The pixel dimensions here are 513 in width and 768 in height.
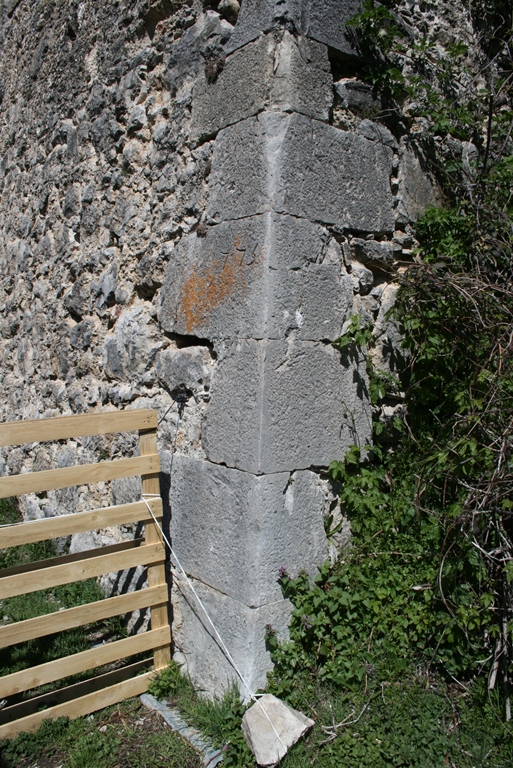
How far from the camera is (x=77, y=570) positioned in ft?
8.46

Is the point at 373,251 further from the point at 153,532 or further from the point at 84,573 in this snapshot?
the point at 84,573

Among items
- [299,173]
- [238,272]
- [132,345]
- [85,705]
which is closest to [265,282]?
[238,272]

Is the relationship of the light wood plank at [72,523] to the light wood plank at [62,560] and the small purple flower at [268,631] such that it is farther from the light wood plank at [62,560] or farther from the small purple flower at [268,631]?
the small purple flower at [268,631]

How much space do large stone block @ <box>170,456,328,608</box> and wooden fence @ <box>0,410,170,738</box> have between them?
0.56ft

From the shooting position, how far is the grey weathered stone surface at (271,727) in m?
2.30

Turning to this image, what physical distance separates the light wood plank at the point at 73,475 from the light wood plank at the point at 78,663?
694 mm

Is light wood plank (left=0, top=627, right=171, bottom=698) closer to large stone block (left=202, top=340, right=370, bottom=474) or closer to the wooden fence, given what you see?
the wooden fence

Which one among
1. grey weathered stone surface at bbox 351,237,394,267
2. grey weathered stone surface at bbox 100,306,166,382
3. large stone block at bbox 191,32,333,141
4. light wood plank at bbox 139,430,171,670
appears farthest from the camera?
grey weathered stone surface at bbox 100,306,166,382

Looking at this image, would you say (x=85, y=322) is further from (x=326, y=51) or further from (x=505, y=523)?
(x=505, y=523)

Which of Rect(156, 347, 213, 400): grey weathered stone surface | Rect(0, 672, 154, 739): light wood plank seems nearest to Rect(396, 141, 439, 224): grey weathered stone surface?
Rect(156, 347, 213, 400): grey weathered stone surface

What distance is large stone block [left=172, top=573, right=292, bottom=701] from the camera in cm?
257

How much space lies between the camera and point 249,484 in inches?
101

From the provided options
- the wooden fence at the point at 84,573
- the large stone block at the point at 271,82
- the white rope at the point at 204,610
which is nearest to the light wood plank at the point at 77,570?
the wooden fence at the point at 84,573

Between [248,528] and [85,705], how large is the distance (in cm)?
105
